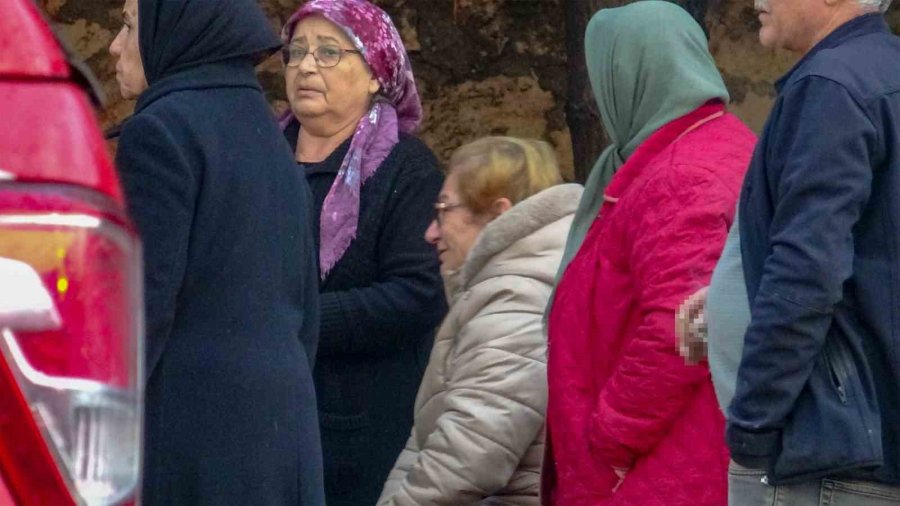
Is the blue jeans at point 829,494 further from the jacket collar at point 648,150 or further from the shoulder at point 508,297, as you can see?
the shoulder at point 508,297

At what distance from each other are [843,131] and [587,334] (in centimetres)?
73

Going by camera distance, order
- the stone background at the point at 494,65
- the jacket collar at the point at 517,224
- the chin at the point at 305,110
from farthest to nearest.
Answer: the stone background at the point at 494,65
the chin at the point at 305,110
the jacket collar at the point at 517,224

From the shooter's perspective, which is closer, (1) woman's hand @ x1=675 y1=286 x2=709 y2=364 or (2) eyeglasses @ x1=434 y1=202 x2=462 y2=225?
(1) woman's hand @ x1=675 y1=286 x2=709 y2=364

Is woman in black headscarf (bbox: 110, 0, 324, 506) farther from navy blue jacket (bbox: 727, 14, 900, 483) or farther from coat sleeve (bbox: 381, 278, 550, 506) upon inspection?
navy blue jacket (bbox: 727, 14, 900, 483)

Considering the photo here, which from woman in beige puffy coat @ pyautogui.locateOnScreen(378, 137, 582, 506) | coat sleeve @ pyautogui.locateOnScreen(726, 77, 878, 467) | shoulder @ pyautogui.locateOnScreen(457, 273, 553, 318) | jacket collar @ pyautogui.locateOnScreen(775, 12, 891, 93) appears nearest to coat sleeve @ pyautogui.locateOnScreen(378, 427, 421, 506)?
woman in beige puffy coat @ pyautogui.locateOnScreen(378, 137, 582, 506)

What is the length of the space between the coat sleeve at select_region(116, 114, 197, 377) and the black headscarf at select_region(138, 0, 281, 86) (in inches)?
Answer: 8.2

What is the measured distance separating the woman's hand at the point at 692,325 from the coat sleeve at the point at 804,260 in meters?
→ 0.28

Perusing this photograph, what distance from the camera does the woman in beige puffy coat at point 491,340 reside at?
130 inches

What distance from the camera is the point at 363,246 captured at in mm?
3760

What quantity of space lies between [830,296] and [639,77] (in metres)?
0.84

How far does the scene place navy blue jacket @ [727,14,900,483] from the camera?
2.50 meters

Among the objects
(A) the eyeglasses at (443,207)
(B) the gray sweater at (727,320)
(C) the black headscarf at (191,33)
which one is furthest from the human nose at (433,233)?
(B) the gray sweater at (727,320)

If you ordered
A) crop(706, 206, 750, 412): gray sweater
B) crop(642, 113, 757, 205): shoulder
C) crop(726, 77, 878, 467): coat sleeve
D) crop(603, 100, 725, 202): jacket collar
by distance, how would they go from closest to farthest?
crop(726, 77, 878, 467): coat sleeve < crop(706, 206, 750, 412): gray sweater < crop(642, 113, 757, 205): shoulder < crop(603, 100, 725, 202): jacket collar

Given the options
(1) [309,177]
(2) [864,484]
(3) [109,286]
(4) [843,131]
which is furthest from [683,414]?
(3) [109,286]
